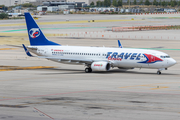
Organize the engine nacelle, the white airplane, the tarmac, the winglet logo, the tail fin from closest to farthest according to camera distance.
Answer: the tarmac
the white airplane
the engine nacelle
the tail fin
the winglet logo

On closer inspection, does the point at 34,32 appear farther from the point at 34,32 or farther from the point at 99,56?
the point at 99,56

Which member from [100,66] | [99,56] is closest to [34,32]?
[99,56]

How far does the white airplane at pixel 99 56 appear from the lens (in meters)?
48.2

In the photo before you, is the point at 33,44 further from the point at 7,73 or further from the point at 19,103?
the point at 19,103

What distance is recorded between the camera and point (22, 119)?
24922 millimetres

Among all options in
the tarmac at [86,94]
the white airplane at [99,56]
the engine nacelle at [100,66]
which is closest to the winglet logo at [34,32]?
the white airplane at [99,56]

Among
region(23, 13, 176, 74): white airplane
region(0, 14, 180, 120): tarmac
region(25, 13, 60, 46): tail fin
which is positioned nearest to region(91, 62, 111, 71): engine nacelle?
region(23, 13, 176, 74): white airplane

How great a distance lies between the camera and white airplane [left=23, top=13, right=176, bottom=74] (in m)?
48.2

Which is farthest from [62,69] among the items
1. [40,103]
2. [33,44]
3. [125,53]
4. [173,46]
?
[173,46]

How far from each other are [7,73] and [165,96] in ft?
86.6

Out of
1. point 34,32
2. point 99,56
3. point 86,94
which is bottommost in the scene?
point 86,94

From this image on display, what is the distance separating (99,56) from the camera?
169 feet

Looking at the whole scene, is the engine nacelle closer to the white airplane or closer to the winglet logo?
the white airplane

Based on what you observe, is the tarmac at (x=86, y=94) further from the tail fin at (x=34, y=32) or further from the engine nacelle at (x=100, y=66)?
the tail fin at (x=34, y=32)
